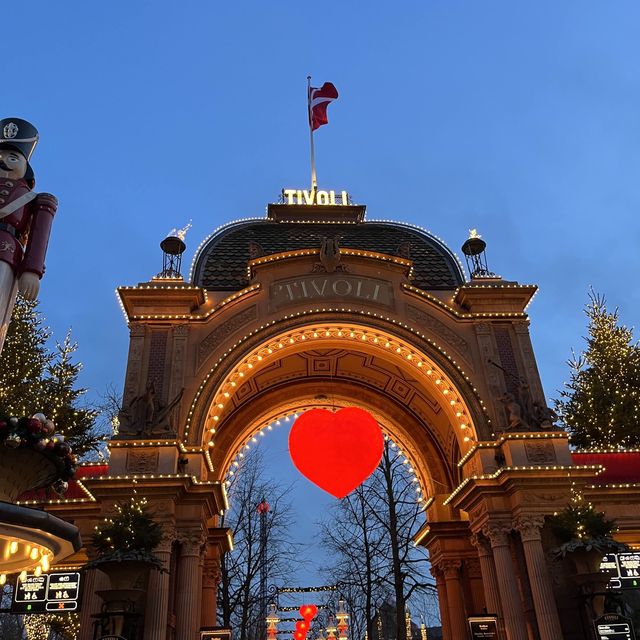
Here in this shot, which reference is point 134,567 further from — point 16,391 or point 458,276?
point 458,276

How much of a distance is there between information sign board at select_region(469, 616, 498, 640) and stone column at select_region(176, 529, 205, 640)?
284 inches

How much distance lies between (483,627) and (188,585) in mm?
7773

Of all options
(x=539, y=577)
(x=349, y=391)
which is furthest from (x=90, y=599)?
(x=349, y=391)

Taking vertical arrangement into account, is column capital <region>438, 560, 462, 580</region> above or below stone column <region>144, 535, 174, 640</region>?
above

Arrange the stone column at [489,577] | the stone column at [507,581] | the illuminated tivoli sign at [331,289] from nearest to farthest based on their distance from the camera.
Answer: the stone column at [507,581]
the stone column at [489,577]
the illuminated tivoli sign at [331,289]

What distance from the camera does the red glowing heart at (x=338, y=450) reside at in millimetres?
15133

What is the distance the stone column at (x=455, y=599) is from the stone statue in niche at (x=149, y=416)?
11.0 metres

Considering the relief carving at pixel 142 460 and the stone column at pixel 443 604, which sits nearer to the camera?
the relief carving at pixel 142 460

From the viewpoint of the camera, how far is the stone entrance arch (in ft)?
53.1

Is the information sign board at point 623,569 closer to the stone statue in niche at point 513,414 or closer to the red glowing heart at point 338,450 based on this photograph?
the stone statue in niche at point 513,414

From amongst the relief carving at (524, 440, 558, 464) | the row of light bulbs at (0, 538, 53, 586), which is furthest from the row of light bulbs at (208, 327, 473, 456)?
the row of light bulbs at (0, 538, 53, 586)

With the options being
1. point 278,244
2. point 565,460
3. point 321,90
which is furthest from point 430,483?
point 321,90

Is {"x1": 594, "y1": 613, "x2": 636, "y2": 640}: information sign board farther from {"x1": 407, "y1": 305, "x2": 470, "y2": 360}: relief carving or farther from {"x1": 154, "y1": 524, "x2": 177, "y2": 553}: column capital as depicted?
{"x1": 154, "y1": 524, "x2": 177, "y2": 553}: column capital

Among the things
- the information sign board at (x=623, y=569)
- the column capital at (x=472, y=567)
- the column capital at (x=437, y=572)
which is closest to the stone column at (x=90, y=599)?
the column capital at (x=437, y=572)
